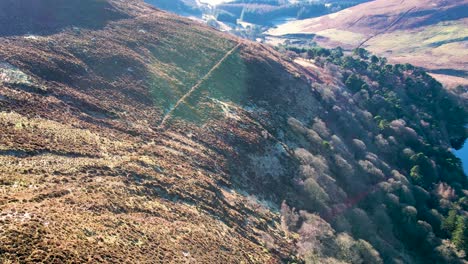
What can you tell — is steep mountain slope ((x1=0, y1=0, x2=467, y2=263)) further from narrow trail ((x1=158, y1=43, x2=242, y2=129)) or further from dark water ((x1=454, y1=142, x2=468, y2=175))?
dark water ((x1=454, y1=142, x2=468, y2=175))

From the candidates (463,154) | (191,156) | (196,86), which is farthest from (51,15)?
(463,154)

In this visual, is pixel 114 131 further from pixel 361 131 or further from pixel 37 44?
pixel 361 131

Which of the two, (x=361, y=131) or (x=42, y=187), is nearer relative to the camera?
(x=42, y=187)

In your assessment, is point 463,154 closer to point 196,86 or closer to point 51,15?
point 196,86

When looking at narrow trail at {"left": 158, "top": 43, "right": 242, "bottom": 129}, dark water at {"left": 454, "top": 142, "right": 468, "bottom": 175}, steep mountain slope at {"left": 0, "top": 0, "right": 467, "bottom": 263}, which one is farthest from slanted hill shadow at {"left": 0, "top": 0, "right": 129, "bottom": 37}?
dark water at {"left": 454, "top": 142, "right": 468, "bottom": 175}

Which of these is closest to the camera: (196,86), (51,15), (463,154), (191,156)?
(191,156)

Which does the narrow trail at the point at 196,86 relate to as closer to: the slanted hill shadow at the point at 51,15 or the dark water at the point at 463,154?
the slanted hill shadow at the point at 51,15

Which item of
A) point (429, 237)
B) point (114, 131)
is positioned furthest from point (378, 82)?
point (114, 131)
